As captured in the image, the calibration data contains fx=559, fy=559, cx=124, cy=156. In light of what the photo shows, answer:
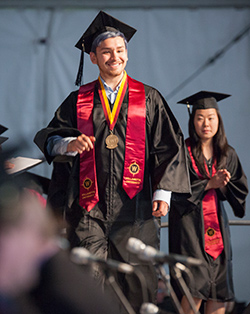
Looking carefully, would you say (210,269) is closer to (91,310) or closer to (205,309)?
(205,309)

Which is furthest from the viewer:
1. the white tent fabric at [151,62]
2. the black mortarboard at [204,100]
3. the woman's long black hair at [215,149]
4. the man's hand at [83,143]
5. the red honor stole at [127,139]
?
the white tent fabric at [151,62]

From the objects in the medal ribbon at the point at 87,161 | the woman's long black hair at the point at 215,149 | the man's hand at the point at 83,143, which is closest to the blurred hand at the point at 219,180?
the woman's long black hair at the point at 215,149

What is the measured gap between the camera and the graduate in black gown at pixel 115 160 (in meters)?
3.36

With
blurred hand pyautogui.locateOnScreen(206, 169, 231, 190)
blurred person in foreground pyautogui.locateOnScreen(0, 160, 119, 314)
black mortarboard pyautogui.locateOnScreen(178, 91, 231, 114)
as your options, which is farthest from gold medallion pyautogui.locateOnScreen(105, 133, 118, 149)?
blurred person in foreground pyautogui.locateOnScreen(0, 160, 119, 314)

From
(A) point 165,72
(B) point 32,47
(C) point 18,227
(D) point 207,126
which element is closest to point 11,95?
(B) point 32,47

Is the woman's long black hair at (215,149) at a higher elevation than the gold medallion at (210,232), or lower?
higher

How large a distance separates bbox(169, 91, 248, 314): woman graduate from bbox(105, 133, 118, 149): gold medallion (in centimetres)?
113

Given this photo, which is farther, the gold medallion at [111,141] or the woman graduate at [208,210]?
the woman graduate at [208,210]

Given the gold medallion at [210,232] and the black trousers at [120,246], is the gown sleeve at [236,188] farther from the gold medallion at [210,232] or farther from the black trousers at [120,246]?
the black trousers at [120,246]

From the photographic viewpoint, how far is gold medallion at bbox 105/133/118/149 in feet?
11.3

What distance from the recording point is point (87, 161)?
11.4ft

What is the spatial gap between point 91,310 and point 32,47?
4772 mm

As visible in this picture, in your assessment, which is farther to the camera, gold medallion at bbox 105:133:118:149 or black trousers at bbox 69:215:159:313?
gold medallion at bbox 105:133:118:149

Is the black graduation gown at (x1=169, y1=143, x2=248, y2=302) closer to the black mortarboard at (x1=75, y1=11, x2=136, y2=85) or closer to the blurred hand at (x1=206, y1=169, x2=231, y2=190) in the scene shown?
Result: the blurred hand at (x1=206, y1=169, x2=231, y2=190)
